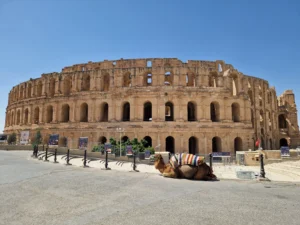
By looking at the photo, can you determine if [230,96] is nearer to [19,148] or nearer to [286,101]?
[286,101]

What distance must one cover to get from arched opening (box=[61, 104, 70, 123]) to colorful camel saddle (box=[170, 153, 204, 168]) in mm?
24848

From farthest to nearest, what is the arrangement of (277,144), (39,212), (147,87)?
1. (277,144)
2. (147,87)
3. (39,212)

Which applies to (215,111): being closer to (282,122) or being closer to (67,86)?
(282,122)

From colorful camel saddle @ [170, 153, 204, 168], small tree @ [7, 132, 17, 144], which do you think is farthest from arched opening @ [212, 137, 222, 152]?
small tree @ [7, 132, 17, 144]

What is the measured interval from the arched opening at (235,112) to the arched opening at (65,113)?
24.3 metres

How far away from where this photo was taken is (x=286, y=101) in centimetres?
4259

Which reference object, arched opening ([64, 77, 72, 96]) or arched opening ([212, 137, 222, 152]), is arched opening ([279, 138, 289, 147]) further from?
arched opening ([64, 77, 72, 96])

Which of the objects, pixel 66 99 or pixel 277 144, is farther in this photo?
pixel 277 144

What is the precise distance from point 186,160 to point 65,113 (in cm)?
2609

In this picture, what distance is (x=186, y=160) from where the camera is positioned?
1050 centimetres

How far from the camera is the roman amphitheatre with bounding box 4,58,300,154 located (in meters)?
25.9

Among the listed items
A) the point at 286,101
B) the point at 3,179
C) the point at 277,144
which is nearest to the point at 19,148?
the point at 3,179

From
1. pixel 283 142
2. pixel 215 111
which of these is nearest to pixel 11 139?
pixel 215 111

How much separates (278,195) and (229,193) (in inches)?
67.7
